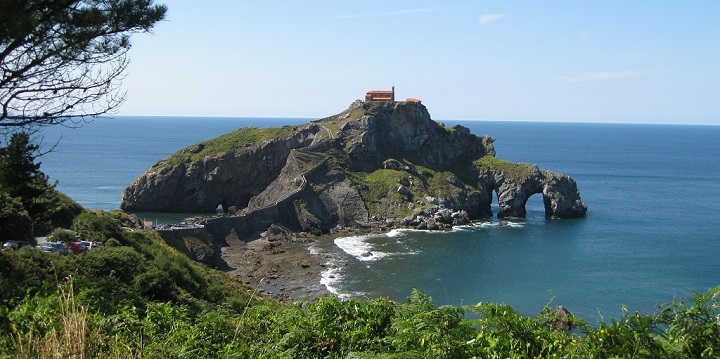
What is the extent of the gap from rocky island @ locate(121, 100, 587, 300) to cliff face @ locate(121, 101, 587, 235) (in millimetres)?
152

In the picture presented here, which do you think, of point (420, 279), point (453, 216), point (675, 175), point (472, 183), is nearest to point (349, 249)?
point (420, 279)

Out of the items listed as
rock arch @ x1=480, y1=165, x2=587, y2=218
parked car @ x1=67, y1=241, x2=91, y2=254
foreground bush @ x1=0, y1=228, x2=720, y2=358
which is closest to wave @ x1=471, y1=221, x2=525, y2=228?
rock arch @ x1=480, y1=165, x2=587, y2=218

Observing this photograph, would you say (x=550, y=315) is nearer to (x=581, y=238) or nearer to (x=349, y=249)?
(x=349, y=249)

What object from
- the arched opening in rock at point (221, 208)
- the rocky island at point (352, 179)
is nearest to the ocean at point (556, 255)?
the rocky island at point (352, 179)

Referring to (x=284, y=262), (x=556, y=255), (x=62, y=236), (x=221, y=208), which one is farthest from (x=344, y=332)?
(x=221, y=208)

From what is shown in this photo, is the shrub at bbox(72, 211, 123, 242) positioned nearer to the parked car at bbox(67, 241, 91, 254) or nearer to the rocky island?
the parked car at bbox(67, 241, 91, 254)

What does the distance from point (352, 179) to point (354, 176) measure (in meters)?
1.13

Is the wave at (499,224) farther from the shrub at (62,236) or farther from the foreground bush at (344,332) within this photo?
the foreground bush at (344,332)

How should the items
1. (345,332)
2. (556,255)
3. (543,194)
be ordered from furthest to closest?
1. (543,194)
2. (556,255)
3. (345,332)

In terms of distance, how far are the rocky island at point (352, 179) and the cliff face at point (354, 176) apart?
6.0 inches

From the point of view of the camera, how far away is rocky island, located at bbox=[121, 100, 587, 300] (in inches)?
3039

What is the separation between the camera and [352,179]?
8381 cm

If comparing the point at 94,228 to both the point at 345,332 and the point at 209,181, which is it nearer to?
the point at 345,332

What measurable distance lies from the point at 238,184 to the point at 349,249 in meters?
31.0
